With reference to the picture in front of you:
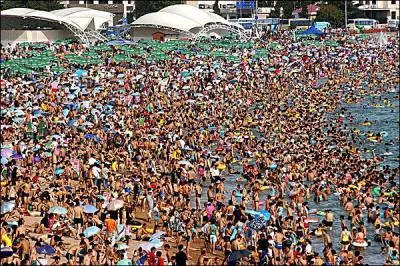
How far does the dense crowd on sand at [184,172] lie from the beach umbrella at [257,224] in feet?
0.16

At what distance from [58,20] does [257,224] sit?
142 feet

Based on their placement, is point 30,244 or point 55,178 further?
point 55,178

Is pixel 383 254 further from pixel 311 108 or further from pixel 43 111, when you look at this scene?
pixel 311 108

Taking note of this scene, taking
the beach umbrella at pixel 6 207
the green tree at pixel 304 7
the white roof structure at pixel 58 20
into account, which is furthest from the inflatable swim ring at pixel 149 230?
the green tree at pixel 304 7

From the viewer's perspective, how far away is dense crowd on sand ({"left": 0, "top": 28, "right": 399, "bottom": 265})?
17688 mm

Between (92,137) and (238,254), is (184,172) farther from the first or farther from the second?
(238,254)

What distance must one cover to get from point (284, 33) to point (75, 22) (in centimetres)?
2469

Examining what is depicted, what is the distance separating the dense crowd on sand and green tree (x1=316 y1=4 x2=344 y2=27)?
46555 millimetres

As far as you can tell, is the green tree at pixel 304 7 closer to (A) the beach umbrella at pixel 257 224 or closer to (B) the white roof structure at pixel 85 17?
(B) the white roof structure at pixel 85 17

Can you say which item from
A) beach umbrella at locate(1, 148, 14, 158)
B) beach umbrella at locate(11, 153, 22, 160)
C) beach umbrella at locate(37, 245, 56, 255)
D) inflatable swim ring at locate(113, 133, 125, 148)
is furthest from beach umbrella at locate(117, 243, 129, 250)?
inflatable swim ring at locate(113, 133, 125, 148)

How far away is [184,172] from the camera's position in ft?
82.9

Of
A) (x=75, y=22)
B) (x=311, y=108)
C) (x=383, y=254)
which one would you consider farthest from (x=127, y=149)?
(x=75, y=22)

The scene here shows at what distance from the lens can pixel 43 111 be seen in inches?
1320

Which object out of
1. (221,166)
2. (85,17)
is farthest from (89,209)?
(85,17)
